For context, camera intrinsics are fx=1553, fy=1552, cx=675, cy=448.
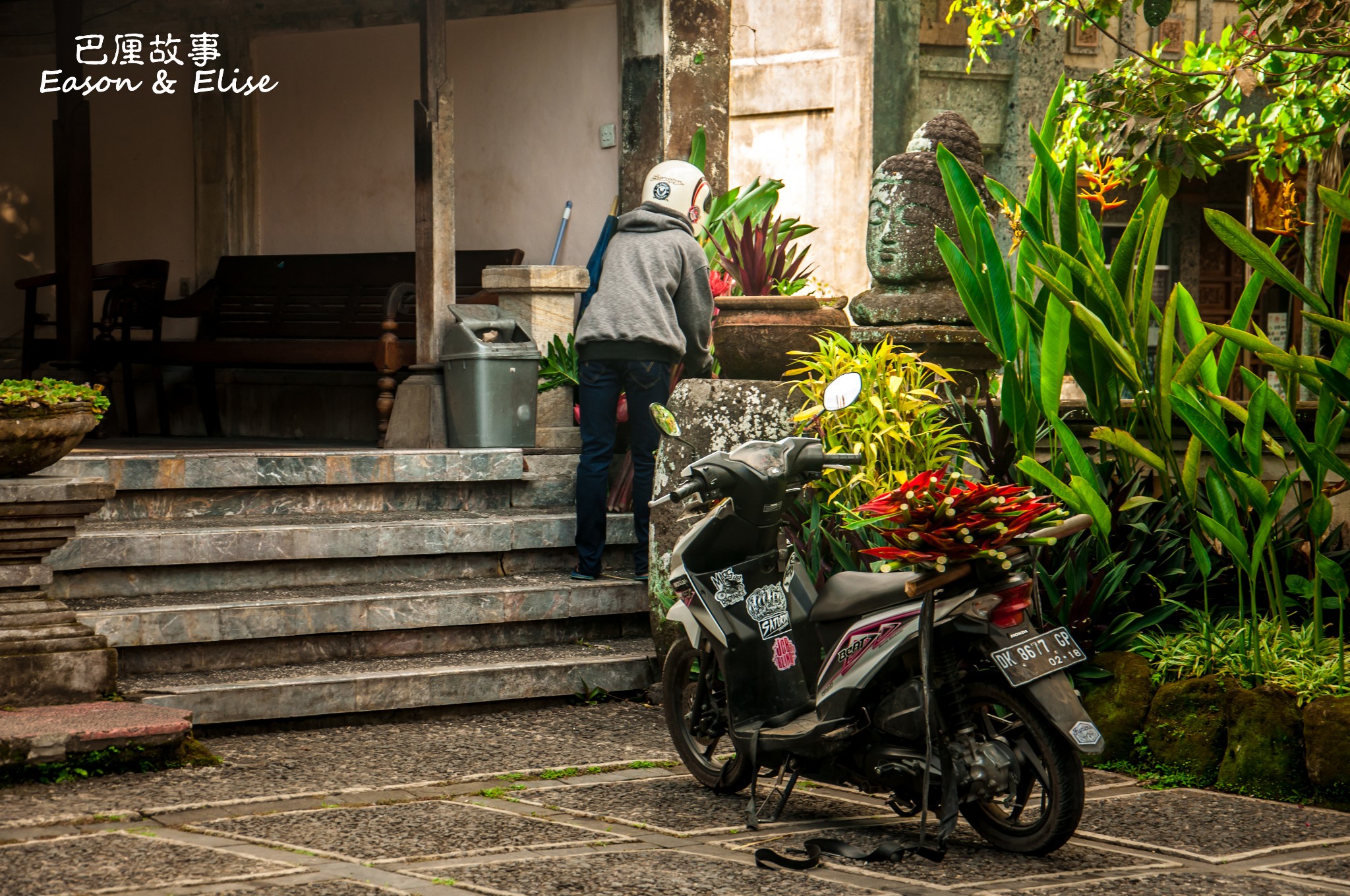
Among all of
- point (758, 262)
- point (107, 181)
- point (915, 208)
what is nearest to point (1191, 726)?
point (915, 208)

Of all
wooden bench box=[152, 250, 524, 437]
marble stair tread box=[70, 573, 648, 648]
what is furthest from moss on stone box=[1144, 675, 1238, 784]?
wooden bench box=[152, 250, 524, 437]

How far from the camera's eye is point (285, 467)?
22.4ft

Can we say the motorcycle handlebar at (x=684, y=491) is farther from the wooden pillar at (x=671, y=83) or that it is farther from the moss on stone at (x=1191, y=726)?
the wooden pillar at (x=671, y=83)

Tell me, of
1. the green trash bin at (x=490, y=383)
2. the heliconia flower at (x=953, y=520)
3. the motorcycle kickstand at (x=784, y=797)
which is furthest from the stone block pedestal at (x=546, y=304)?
the heliconia flower at (x=953, y=520)

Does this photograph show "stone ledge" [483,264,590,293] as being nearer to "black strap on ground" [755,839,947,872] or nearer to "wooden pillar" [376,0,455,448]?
"wooden pillar" [376,0,455,448]

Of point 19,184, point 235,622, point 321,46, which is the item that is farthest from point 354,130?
point 235,622

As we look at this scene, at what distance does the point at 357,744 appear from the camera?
17.9 ft

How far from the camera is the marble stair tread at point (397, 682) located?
18.1 ft

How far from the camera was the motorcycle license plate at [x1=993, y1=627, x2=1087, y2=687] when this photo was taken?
13.1 feet

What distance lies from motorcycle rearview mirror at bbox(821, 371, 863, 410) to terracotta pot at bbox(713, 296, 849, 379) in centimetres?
197

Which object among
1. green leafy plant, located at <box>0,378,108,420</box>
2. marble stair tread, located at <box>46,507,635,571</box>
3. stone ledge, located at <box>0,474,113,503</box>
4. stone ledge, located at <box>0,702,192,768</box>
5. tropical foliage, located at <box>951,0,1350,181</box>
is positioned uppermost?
tropical foliage, located at <box>951,0,1350,181</box>

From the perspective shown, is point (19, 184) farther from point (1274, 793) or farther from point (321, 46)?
point (1274, 793)

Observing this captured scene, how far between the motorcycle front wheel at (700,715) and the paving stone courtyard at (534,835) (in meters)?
0.08

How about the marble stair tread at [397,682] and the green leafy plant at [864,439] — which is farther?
the green leafy plant at [864,439]
